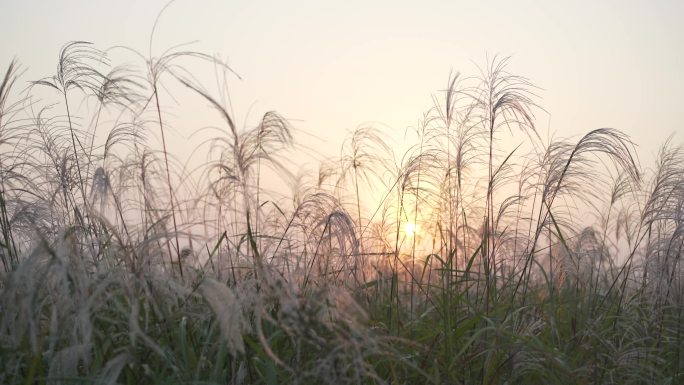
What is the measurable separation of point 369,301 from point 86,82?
7.88ft

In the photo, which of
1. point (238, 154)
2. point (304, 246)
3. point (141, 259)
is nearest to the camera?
point (141, 259)

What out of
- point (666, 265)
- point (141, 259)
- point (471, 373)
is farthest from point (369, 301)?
point (141, 259)

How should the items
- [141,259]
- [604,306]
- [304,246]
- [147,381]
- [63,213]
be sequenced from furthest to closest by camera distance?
[604,306]
[63,213]
[304,246]
[147,381]
[141,259]

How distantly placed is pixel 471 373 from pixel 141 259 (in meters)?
1.92

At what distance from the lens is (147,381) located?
9.79ft

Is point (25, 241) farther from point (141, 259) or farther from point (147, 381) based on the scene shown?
point (141, 259)

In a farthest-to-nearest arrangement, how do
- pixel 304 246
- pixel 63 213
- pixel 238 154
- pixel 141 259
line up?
pixel 63 213 < pixel 304 246 < pixel 238 154 < pixel 141 259

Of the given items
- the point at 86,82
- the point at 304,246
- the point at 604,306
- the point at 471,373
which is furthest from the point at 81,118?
the point at 604,306

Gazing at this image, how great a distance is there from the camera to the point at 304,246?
4457 mm

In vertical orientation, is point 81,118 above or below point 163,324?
above

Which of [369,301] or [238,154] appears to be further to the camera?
[369,301]

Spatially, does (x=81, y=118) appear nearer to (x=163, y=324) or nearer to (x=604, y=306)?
(x=163, y=324)

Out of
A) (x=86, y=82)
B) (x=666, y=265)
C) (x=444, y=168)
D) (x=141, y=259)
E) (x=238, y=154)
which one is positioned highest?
(x=86, y=82)

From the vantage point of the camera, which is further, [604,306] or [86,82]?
[604,306]
